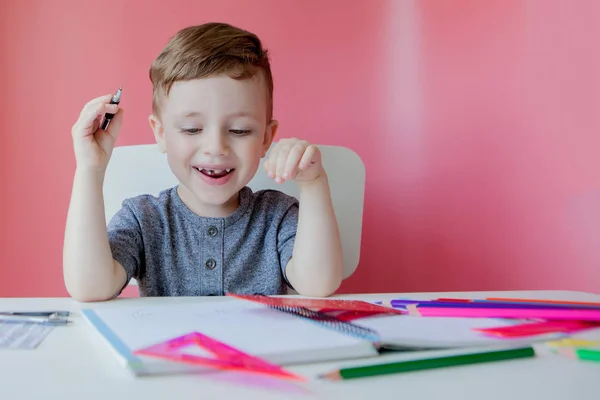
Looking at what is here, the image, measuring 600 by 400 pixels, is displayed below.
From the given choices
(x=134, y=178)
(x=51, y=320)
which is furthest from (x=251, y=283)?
(x=51, y=320)

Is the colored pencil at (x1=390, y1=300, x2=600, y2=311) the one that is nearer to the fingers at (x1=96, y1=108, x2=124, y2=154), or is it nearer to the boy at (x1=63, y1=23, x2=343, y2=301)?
the boy at (x1=63, y1=23, x2=343, y2=301)

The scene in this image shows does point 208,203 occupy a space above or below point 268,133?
below

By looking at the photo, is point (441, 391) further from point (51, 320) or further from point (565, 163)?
point (565, 163)

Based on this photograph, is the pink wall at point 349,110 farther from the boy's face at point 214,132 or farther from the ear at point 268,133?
the boy's face at point 214,132

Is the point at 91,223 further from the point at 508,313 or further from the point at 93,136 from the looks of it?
the point at 508,313

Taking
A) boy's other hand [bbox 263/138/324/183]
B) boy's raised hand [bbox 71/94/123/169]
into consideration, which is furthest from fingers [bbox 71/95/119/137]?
boy's other hand [bbox 263/138/324/183]

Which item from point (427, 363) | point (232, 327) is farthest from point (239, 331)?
point (427, 363)

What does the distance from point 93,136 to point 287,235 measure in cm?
31

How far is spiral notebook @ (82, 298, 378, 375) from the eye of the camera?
1.21 feet

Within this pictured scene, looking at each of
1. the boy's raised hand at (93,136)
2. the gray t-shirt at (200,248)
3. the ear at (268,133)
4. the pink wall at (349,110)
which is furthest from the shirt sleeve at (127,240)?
the pink wall at (349,110)

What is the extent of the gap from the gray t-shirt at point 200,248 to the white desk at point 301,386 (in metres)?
0.43

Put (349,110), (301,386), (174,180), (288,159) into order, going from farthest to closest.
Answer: (349,110) < (174,180) < (288,159) < (301,386)

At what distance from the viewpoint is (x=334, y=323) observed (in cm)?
45

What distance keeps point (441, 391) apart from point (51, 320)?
1.10 feet
